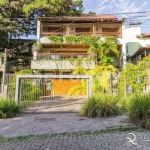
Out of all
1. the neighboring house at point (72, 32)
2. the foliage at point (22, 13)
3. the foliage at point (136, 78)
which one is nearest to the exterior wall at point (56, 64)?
the neighboring house at point (72, 32)

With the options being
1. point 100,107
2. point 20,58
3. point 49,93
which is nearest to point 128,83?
point 100,107

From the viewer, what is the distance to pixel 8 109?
8797 millimetres

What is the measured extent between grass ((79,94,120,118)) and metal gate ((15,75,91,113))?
125cm

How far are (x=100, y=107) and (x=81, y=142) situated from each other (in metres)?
3.74

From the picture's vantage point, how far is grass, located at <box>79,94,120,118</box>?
27.1 feet

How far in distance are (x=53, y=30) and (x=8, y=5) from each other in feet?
20.6

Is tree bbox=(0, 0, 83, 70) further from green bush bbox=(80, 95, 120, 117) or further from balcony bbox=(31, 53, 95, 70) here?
green bush bbox=(80, 95, 120, 117)

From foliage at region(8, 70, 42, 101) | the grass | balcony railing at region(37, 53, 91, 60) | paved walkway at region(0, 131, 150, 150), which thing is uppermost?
balcony railing at region(37, 53, 91, 60)

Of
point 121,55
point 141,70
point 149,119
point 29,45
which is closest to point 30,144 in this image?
point 149,119

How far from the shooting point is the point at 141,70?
12266 millimetres

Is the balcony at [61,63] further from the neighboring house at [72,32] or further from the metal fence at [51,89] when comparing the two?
the metal fence at [51,89]

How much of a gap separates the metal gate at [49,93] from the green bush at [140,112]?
11.3 ft

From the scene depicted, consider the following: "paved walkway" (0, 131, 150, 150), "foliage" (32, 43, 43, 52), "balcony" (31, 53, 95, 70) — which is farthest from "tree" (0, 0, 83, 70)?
"paved walkway" (0, 131, 150, 150)

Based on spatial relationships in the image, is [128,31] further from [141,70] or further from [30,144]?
[30,144]
